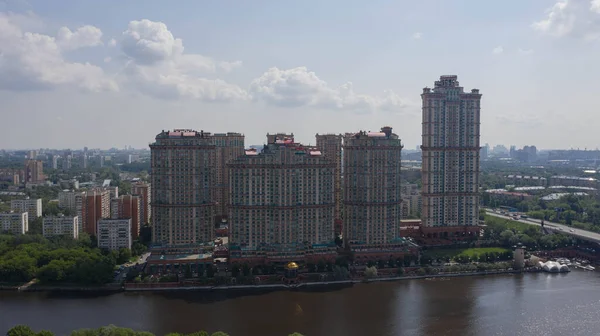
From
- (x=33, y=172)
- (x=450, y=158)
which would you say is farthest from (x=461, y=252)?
(x=33, y=172)

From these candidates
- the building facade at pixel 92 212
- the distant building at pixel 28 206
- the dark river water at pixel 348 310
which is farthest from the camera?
the distant building at pixel 28 206

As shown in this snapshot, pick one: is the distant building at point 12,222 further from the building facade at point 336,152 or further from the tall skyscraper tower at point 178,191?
the building facade at point 336,152

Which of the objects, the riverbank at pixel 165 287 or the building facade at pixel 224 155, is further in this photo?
the building facade at pixel 224 155

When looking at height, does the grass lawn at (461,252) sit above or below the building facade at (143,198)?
below

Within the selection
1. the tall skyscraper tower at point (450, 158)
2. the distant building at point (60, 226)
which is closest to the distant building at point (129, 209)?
the distant building at point (60, 226)

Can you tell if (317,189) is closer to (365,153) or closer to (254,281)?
(365,153)

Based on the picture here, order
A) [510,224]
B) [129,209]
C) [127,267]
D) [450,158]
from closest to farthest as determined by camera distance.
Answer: [127,267] < [129,209] < [450,158] < [510,224]

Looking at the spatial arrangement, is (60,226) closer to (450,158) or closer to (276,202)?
(276,202)

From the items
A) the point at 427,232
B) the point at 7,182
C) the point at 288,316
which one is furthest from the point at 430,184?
the point at 7,182
